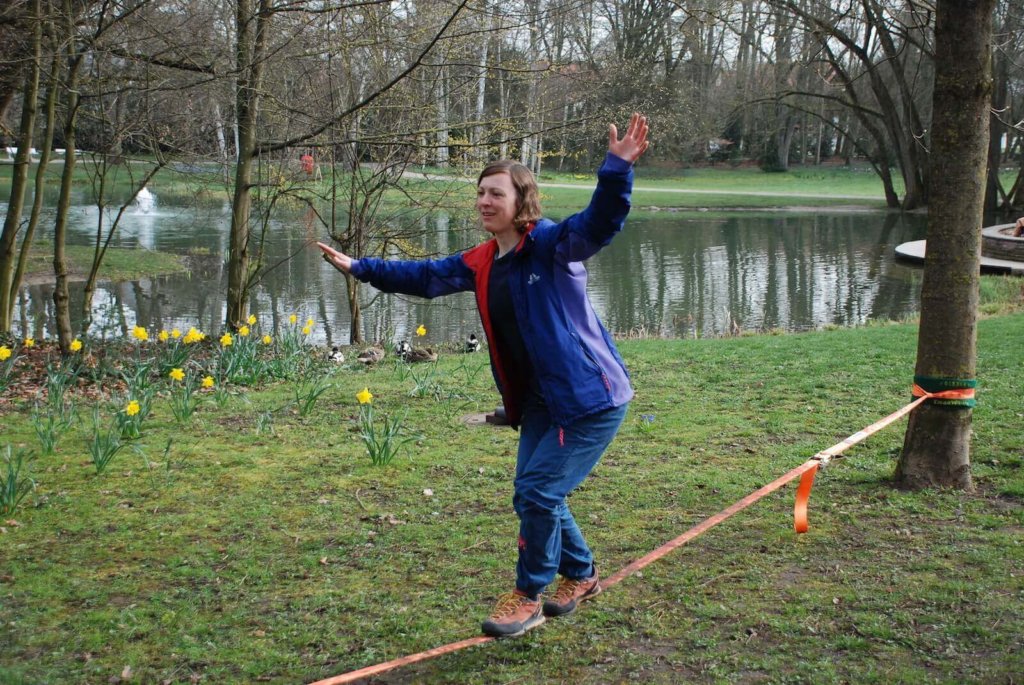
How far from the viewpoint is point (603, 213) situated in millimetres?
3396

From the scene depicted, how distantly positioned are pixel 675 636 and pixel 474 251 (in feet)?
5.34

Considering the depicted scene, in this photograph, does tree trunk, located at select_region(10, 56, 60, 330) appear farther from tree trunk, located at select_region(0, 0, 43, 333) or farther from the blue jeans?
the blue jeans

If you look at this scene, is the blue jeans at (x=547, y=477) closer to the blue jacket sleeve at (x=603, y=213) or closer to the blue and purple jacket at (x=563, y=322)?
the blue and purple jacket at (x=563, y=322)

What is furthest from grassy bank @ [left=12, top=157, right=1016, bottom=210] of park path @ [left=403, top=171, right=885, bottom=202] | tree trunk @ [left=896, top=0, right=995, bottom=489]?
tree trunk @ [left=896, top=0, right=995, bottom=489]

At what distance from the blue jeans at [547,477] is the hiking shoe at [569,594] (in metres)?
0.17

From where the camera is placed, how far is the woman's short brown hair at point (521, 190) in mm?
3719

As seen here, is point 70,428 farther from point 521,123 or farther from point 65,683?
point 521,123

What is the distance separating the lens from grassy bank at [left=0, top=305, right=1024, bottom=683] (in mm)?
3648

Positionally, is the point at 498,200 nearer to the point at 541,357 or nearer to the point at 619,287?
the point at 541,357

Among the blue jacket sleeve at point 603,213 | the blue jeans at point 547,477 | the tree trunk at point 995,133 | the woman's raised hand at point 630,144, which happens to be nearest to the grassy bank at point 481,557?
the blue jeans at point 547,477

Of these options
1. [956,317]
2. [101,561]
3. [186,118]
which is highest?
[186,118]

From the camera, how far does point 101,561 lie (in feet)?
15.6

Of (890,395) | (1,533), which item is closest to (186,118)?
(1,533)

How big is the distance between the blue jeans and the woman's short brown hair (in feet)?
2.28
